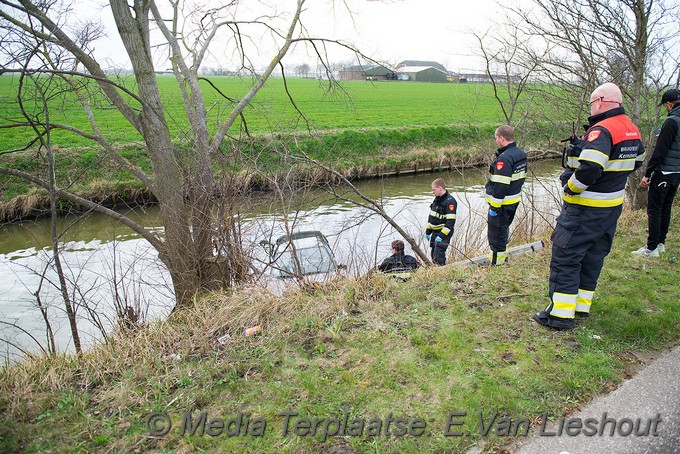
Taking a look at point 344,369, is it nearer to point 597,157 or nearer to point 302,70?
point 597,157

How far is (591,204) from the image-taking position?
3.90 meters

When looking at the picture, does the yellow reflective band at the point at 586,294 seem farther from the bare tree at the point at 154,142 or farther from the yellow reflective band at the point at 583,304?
the bare tree at the point at 154,142

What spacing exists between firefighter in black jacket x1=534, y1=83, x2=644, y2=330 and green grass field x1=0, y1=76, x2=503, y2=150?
4.52 metres

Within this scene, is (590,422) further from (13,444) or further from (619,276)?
(13,444)

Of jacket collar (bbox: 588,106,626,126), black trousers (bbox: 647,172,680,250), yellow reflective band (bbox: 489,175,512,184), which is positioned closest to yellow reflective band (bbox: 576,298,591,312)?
jacket collar (bbox: 588,106,626,126)

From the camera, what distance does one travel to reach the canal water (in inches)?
232

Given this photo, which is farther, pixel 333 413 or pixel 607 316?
pixel 607 316

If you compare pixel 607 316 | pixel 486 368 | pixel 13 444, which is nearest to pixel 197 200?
pixel 13 444

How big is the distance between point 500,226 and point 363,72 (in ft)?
13.4

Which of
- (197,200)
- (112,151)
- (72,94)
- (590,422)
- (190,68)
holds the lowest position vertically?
(590,422)

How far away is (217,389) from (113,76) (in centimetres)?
576

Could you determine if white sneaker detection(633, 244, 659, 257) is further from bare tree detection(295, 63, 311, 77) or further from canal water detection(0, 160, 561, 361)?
bare tree detection(295, 63, 311, 77)

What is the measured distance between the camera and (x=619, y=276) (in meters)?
5.26

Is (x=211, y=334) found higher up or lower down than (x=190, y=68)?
lower down
